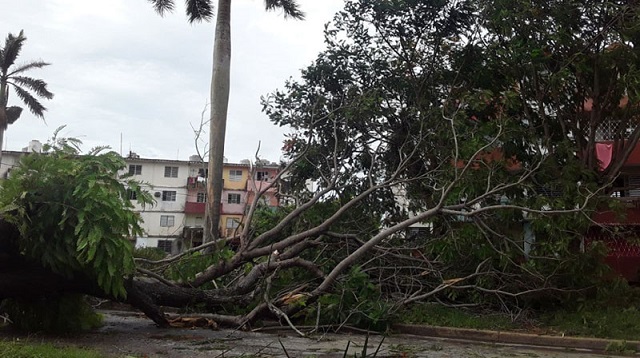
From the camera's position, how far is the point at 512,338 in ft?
29.1

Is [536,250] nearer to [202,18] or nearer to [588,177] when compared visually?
[588,177]

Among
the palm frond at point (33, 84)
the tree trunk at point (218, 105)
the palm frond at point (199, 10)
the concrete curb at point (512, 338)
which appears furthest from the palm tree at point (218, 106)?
the palm frond at point (33, 84)

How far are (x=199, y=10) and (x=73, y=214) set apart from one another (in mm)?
11852

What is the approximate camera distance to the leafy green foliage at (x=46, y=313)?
800 centimetres

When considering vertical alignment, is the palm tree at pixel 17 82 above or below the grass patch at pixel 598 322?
above

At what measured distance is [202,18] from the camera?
1736 cm

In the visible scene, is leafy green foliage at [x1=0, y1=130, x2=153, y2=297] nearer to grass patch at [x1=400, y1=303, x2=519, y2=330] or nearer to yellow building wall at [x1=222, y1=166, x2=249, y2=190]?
grass patch at [x1=400, y1=303, x2=519, y2=330]

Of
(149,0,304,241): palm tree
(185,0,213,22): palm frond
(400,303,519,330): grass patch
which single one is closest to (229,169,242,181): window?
(185,0,213,22): palm frond

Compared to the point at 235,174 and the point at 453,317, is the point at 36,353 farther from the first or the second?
the point at 235,174

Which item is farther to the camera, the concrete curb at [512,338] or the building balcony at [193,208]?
the building balcony at [193,208]

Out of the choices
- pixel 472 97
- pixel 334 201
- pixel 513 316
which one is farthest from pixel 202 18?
pixel 513 316

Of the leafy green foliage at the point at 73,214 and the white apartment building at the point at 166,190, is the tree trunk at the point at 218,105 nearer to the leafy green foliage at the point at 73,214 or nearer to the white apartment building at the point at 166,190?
the leafy green foliage at the point at 73,214

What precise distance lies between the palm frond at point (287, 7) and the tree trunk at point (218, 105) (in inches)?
70.4

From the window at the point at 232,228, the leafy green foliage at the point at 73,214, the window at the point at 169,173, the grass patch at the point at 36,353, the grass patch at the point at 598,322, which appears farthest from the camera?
the window at the point at 169,173
